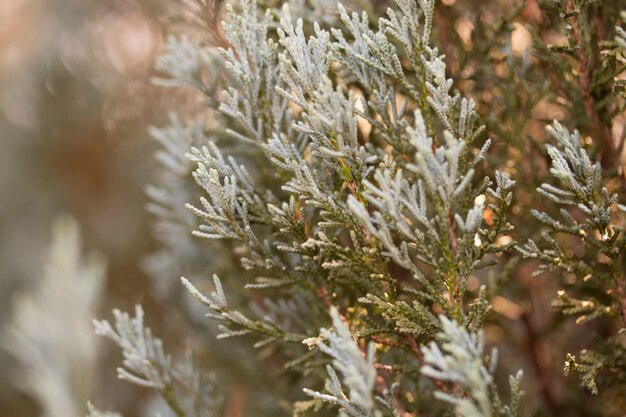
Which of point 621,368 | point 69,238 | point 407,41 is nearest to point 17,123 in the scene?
point 69,238

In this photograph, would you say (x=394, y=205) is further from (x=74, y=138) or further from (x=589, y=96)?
(x=74, y=138)

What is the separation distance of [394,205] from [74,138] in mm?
3897

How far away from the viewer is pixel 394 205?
3.83 ft

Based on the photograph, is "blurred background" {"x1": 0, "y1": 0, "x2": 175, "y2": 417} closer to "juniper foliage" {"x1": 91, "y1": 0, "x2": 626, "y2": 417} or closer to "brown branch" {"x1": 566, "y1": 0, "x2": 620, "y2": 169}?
"juniper foliage" {"x1": 91, "y1": 0, "x2": 626, "y2": 417}

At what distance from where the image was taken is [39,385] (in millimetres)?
2062

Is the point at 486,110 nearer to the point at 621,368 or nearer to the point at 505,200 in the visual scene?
the point at 505,200

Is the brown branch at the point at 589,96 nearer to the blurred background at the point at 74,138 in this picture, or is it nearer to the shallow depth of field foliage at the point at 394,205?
the shallow depth of field foliage at the point at 394,205

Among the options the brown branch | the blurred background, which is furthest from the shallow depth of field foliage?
the blurred background

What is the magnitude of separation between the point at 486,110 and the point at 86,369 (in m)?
1.58

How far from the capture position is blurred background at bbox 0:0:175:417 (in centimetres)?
405

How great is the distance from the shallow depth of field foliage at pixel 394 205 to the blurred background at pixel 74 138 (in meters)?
1.90

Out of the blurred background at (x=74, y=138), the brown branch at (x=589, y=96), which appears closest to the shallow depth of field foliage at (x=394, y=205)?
the brown branch at (x=589, y=96)

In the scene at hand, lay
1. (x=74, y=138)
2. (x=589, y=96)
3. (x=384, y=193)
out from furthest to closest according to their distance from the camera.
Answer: (x=74, y=138) → (x=589, y=96) → (x=384, y=193)

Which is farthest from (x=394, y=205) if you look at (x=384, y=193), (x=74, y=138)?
(x=74, y=138)
